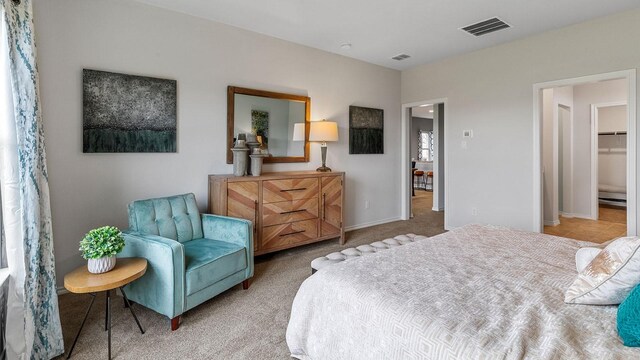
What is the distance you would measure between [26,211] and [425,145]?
1242cm

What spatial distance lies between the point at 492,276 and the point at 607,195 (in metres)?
7.08

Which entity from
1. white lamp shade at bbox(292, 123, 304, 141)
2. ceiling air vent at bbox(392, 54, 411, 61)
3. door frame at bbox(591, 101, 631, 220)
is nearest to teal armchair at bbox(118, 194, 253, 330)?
white lamp shade at bbox(292, 123, 304, 141)

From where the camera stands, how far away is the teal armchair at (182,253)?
2119mm

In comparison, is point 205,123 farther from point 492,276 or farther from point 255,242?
point 492,276

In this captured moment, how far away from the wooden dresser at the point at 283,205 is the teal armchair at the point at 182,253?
38 cm

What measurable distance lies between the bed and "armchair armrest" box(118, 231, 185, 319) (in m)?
0.90

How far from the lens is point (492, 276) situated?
1.57 metres

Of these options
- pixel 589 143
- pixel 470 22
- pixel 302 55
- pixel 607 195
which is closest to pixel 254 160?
pixel 302 55

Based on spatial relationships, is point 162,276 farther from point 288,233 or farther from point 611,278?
point 611,278

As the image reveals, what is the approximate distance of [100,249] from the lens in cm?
192

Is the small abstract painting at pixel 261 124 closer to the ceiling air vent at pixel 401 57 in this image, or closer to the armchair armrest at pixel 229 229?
the armchair armrest at pixel 229 229

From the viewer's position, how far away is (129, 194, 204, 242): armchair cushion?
2482 millimetres

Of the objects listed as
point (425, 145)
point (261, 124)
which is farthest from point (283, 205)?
point (425, 145)

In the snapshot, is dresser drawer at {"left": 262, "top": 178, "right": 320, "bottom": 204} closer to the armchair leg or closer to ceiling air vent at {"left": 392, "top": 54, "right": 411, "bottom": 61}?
the armchair leg
